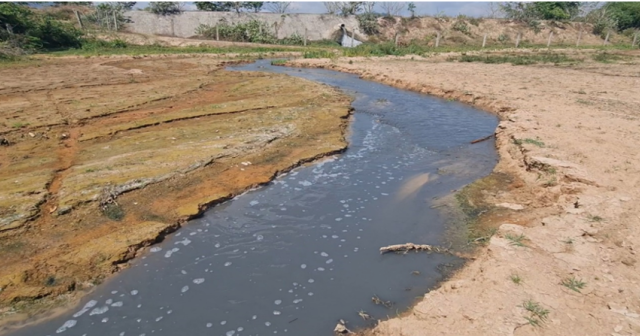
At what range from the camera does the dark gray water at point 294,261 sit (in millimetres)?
4258

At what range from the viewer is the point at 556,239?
16.8 ft

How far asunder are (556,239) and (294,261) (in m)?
3.56

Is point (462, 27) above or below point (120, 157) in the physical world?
above

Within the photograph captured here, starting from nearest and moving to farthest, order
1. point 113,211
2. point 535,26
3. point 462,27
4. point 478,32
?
1. point 113,211
2. point 462,27
3. point 478,32
4. point 535,26

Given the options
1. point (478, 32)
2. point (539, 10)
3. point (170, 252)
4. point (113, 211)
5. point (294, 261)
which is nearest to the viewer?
point (294, 261)

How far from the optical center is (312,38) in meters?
38.7

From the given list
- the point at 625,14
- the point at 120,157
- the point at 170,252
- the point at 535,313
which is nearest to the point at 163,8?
the point at 120,157

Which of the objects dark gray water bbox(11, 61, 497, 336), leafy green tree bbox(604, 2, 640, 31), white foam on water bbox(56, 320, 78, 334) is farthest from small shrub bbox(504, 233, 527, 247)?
leafy green tree bbox(604, 2, 640, 31)

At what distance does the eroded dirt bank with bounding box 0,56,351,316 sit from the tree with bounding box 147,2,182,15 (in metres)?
22.7

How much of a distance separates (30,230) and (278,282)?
3.77 m

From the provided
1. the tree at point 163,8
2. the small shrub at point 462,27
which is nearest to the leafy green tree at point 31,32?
the tree at point 163,8

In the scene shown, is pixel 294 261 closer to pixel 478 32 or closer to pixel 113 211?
pixel 113 211

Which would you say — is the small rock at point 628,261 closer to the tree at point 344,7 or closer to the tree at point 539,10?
the tree at point 344,7

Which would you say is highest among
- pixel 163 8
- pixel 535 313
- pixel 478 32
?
pixel 163 8
